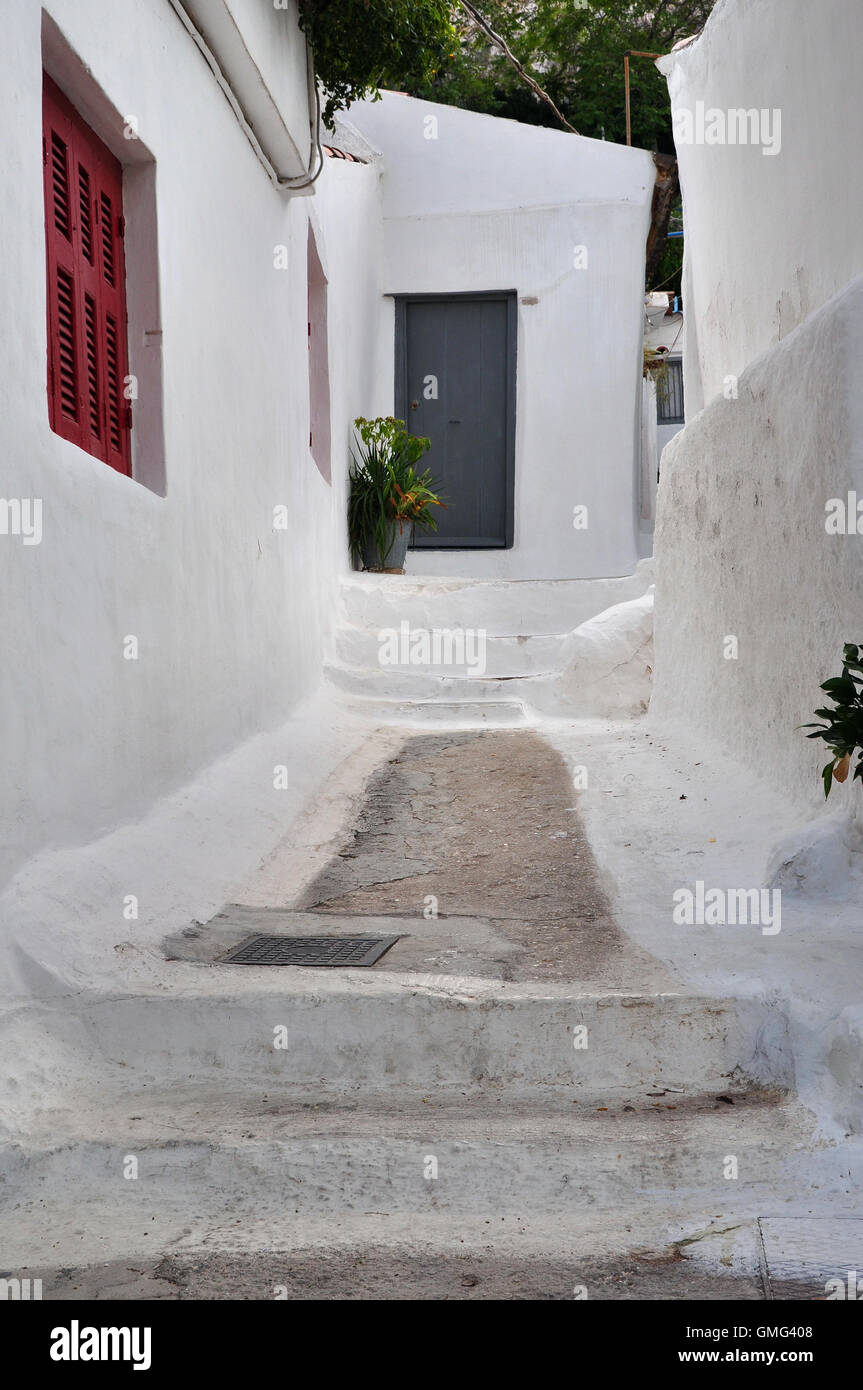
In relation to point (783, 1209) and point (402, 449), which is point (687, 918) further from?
point (402, 449)

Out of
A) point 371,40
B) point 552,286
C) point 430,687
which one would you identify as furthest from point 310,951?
point 552,286

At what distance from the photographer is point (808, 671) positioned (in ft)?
13.3

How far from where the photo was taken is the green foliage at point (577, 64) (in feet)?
46.1

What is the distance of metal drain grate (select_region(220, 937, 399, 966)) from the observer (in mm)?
3201

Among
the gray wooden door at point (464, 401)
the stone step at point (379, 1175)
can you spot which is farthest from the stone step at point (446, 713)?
the stone step at point (379, 1175)

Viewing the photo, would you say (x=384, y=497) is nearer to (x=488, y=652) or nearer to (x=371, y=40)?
(x=488, y=652)

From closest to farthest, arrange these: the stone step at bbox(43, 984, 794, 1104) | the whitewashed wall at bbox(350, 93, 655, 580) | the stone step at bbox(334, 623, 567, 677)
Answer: the stone step at bbox(43, 984, 794, 1104), the stone step at bbox(334, 623, 567, 677), the whitewashed wall at bbox(350, 93, 655, 580)

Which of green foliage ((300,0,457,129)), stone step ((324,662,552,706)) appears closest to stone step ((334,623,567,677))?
stone step ((324,662,552,706))

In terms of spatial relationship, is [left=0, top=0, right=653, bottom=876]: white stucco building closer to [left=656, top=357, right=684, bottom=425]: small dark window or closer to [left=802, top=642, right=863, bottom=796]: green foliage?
[left=802, top=642, right=863, bottom=796]: green foliage

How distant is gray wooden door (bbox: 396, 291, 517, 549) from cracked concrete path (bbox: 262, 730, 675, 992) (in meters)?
5.01

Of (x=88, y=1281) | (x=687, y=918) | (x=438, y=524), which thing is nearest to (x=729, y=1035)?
(x=687, y=918)

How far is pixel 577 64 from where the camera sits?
1475cm

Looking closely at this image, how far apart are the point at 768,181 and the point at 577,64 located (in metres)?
11.0

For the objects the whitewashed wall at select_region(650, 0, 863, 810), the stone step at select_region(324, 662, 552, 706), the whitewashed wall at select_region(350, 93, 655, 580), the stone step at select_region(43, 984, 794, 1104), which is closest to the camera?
the stone step at select_region(43, 984, 794, 1104)
